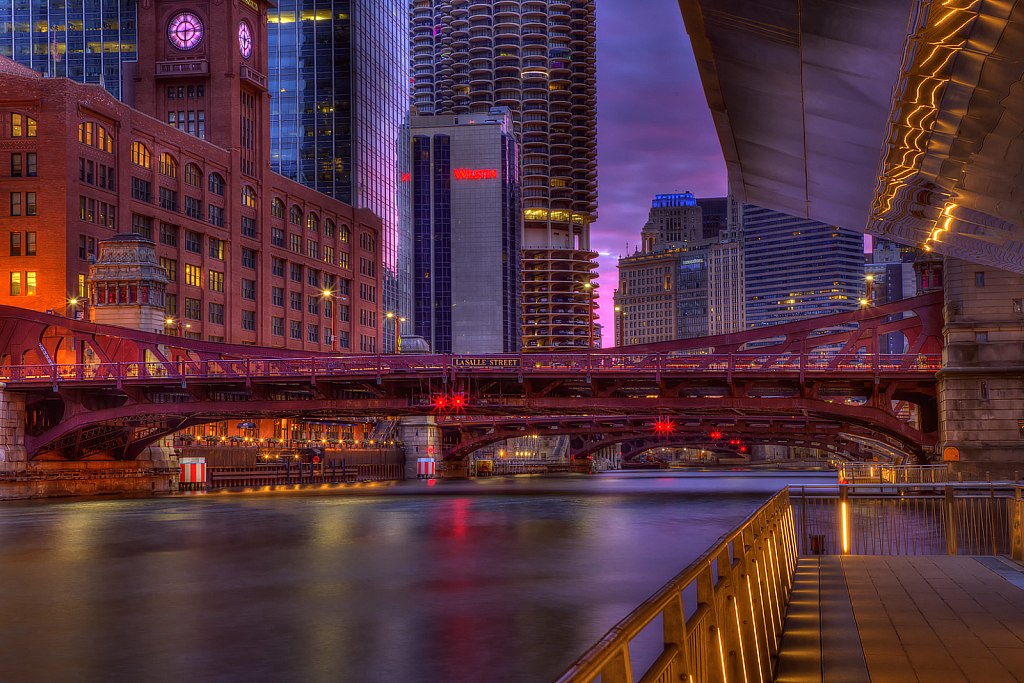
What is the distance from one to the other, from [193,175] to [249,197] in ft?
35.6

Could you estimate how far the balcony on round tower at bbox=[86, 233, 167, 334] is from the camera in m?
89.4

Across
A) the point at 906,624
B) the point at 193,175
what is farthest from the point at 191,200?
the point at 906,624

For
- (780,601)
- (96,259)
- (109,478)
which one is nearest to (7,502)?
(109,478)

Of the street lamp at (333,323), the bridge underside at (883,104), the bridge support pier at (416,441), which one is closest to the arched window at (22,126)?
the street lamp at (333,323)

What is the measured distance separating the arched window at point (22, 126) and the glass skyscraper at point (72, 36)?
53456 millimetres

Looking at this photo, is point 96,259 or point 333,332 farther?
point 333,332

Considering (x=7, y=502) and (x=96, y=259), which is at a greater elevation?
(x=96, y=259)

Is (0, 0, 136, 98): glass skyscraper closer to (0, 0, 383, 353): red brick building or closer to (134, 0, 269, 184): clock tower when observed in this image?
(134, 0, 269, 184): clock tower

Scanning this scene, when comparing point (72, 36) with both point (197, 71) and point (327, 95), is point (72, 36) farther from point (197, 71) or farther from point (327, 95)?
point (327, 95)

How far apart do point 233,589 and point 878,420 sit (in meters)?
48.2

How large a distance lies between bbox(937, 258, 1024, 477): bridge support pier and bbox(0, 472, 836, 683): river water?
14715 millimetres

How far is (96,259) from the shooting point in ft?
313

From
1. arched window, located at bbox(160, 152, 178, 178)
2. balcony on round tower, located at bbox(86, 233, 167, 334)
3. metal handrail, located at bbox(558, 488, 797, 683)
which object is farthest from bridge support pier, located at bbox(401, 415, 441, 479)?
metal handrail, located at bbox(558, 488, 797, 683)

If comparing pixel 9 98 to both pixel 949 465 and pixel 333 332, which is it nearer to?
pixel 333 332
